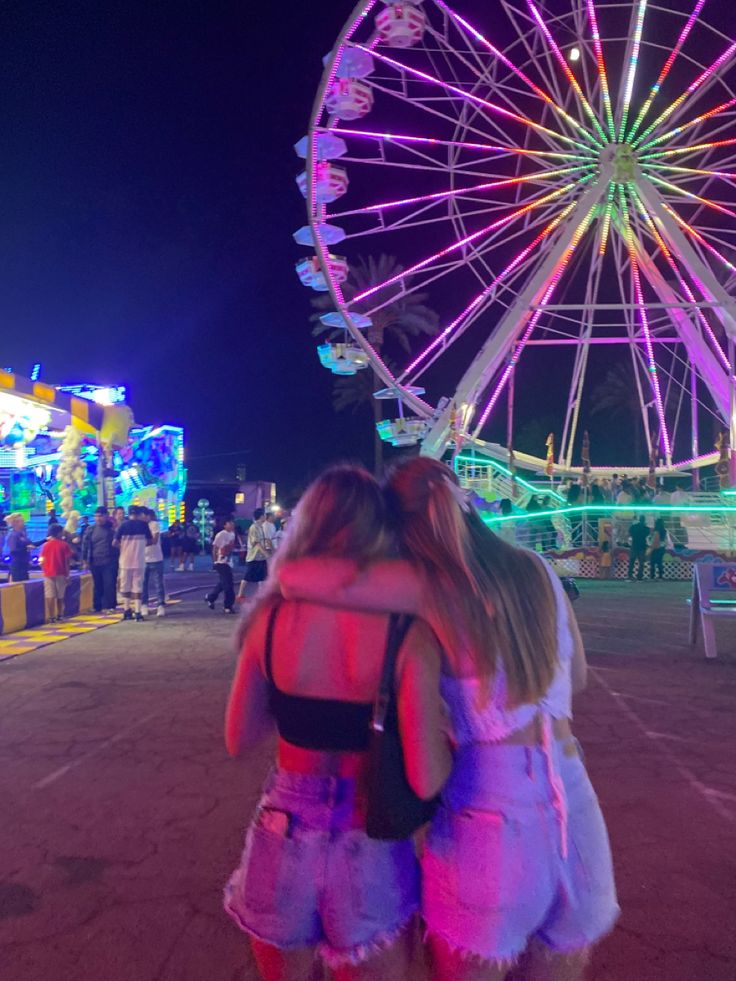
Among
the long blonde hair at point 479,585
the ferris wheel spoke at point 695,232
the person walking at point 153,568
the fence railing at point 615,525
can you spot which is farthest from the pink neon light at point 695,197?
the long blonde hair at point 479,585

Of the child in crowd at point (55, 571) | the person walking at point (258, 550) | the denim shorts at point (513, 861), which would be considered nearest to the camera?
the denim shorts at point (513, 861)

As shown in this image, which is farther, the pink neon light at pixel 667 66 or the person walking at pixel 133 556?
the pink neon light at pixel 667 66

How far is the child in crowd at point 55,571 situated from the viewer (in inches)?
500

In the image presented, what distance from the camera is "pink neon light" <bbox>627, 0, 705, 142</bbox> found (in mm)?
16234

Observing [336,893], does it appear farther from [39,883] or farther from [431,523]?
[39,883]

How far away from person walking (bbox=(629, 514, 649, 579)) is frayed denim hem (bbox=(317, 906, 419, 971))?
1666 centimetres

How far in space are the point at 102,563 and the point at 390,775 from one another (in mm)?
13511

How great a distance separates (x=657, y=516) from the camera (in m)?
18.5

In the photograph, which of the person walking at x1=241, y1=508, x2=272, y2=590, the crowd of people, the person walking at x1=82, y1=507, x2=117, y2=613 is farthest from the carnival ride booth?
the crowd of people

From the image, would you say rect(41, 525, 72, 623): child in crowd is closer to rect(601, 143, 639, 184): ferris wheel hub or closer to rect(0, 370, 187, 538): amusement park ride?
rect(0, 370, 187, 538): amusement park ride

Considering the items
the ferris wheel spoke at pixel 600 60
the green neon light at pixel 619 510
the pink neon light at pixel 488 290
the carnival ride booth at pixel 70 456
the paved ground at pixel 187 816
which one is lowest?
the paved ground at pixel 187 816

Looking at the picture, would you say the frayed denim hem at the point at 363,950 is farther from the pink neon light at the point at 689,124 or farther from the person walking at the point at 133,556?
the pink neon light at the point at 689,124

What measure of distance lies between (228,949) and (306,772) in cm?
174

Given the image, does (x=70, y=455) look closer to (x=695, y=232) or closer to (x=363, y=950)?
(x=695, y=232)
